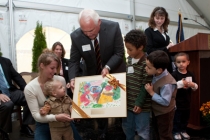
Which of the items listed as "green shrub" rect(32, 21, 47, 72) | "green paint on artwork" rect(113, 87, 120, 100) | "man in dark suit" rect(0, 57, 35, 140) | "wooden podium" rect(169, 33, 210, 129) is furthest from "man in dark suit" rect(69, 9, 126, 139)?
"green shrub" rect(32, 21, 47, 72)

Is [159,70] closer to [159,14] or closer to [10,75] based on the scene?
[159,14]

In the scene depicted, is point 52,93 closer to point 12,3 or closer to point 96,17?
point 96,17

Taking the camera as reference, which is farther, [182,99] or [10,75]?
[10,75]

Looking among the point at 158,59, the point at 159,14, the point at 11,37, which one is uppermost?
the point at 159,14

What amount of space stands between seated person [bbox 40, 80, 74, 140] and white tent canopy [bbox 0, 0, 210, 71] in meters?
3.49

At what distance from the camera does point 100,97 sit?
6.57 feet

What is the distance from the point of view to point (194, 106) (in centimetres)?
295

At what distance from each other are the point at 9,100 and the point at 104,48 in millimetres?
1798

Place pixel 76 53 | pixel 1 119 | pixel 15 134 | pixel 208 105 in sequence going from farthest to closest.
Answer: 1. pixel 15 134
2. pixel 1 119
3. pixel 208 105
4. pixel 76 53

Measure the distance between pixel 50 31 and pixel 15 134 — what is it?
303cm

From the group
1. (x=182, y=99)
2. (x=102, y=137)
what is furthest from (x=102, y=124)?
(x=182, y=99)

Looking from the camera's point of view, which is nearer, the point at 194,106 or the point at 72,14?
the point at 194,106

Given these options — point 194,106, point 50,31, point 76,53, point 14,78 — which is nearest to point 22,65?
point 50,31

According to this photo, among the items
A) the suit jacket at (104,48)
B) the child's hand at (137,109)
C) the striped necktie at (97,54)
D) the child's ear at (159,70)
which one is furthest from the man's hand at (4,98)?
the child's ear at (159,70)
